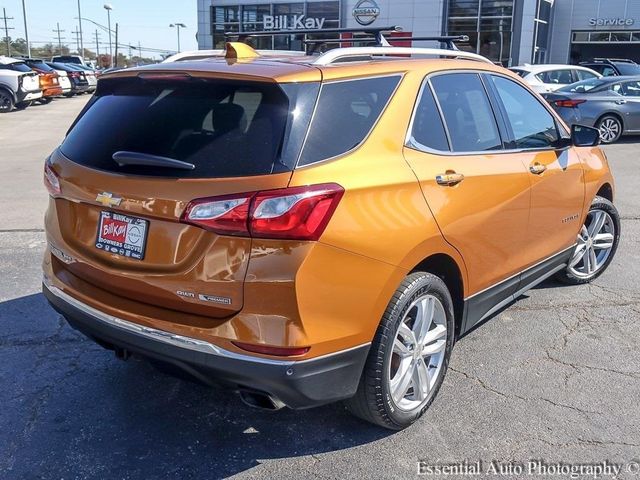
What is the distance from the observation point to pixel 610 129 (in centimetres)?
1491

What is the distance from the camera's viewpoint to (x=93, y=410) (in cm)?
338

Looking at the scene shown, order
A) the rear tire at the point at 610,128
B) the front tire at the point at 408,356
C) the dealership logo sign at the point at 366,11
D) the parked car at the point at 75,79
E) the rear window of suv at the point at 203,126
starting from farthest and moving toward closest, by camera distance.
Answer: the dealership logo sign at the point at 366,11, the parked car at the point at 75,79, the rear tire at the point at 610,128, the front tire at the point at 408,356, the rear window of suv at the point at 203,126

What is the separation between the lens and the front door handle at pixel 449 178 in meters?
3.20

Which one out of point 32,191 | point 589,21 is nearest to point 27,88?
point 32,191

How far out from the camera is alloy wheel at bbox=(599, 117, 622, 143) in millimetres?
14852

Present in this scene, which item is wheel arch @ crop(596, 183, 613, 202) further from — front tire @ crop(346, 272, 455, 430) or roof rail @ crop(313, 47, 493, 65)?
front tire @ crop(346, 272, 455, 430)

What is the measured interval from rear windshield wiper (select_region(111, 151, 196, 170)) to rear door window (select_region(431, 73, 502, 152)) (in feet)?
4.85

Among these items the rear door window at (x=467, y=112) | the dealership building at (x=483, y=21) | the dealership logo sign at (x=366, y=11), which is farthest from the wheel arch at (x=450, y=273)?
the dealership logo sign at (x=366, y=11)

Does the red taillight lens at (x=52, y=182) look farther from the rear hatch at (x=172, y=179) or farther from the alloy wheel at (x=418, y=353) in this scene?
the alloy wheel at (x=418, y=353)

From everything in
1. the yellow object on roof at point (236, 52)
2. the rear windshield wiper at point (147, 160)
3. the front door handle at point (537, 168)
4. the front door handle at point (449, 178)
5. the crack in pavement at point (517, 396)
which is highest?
the yellow object on roof at point (236, 52)

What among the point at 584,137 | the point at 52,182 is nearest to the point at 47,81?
the point at 52,182

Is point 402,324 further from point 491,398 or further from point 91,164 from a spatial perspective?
point 91,164

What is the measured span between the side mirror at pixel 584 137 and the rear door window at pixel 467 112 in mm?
1065

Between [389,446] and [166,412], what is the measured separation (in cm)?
118
